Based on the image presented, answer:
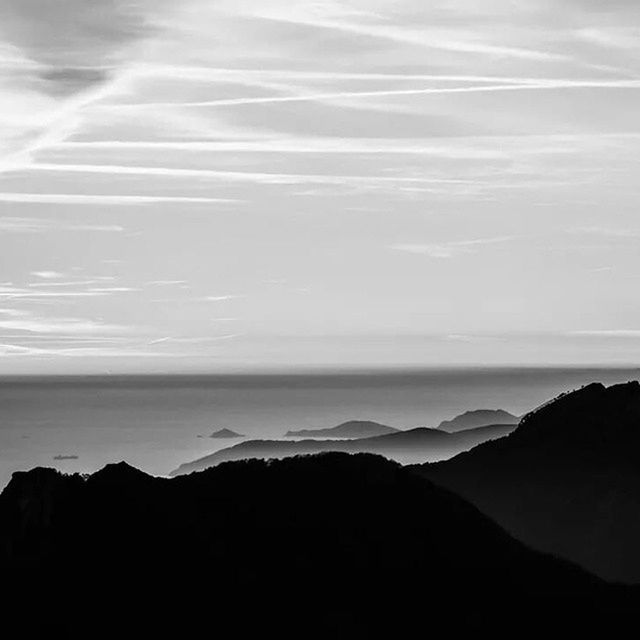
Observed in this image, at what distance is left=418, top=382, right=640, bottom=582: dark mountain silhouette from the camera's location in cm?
8731

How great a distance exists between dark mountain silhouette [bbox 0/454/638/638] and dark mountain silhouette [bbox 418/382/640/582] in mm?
21535

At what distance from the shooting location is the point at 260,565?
2367 inches

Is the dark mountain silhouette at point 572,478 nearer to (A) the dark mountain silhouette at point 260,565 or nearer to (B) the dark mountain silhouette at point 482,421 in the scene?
(A) the dark mountain silhouette at point 260,565

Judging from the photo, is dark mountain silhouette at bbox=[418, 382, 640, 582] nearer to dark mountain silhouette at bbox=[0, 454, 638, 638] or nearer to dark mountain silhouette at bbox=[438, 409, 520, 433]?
dark mountain silhouette at bbox=[0, 454, 638, 638]

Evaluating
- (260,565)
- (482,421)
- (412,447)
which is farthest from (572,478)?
(482,421)

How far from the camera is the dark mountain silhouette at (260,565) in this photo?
187 ft

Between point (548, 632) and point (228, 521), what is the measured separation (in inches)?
460

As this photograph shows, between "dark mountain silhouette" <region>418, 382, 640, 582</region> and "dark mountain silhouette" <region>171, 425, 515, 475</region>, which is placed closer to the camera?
"dark mountain silhouette" <region>418, 382, 640, 582</region>

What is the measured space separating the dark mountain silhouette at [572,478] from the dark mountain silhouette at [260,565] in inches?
848

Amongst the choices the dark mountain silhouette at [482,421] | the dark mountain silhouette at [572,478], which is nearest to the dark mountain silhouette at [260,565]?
the dark mountain silhouette at [572,478]

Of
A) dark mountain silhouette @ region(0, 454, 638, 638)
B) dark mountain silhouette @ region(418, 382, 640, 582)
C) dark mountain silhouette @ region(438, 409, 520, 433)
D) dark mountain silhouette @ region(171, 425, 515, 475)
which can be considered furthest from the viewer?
dark mountain silhouette @ region(438, 409, 520, 433)

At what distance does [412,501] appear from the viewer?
221ft

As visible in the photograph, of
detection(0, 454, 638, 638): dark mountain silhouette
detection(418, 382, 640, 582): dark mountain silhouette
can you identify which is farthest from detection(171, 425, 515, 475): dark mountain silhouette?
detection(0, 454, 638, 638): dark mountain silhouette

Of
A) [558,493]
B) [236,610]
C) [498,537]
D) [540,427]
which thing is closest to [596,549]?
[558,493]
